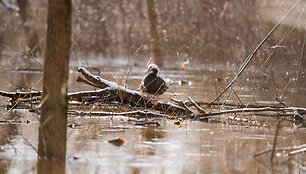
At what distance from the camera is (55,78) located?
3955mm

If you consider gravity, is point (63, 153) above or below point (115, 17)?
below

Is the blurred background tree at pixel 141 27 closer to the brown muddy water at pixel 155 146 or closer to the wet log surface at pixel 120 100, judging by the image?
the wet log surface at pixel 120 100

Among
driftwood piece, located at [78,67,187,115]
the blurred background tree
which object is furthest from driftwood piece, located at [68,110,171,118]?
the blurred background tree

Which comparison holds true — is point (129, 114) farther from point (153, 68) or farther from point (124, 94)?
point (153, 68)

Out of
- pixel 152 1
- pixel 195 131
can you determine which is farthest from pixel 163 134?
pixel 152 1

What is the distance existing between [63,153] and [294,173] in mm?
1986

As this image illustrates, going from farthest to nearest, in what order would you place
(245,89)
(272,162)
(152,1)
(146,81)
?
(152,1) → (245,89) → (146,81) → (272,162)

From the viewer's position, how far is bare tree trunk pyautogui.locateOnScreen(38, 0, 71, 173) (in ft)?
12.9

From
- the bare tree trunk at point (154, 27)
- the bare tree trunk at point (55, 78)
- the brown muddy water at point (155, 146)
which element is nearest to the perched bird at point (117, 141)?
the brown muddy water at point (155, 146)

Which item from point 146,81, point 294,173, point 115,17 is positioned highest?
point 115,17

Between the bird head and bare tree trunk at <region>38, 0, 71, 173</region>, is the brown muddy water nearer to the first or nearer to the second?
bare tree trunk at <region>38, 0, 71, 173</region>

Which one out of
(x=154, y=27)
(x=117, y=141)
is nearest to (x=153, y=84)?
(x=117, y=141)

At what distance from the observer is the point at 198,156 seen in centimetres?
471

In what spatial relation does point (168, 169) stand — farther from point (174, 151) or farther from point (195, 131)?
point (195, 131)
